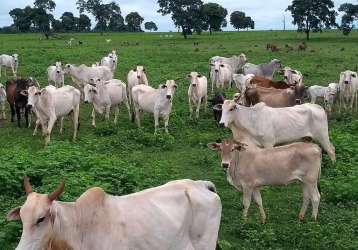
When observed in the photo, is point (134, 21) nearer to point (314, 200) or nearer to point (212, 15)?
point (212, 15)

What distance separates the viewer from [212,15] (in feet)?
239

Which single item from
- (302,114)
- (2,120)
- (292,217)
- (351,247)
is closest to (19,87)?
(2,120)

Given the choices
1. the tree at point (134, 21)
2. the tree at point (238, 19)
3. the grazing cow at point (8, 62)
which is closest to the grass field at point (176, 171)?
the grazing cow at point (8, 62)

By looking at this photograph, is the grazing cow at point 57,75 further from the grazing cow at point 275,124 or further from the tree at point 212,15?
the tree at point 212,15

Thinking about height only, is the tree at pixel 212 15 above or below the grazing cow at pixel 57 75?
above

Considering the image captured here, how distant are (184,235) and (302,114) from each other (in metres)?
6.90

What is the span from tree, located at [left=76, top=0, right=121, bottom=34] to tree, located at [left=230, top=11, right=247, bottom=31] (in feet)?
75.8

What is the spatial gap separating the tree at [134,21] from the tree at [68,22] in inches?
497

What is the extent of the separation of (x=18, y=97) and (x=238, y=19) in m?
87.2

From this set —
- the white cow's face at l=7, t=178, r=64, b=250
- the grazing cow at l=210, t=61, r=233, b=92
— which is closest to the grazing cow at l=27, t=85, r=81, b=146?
the grazing cow at l=210, t=61, r=233, b=92

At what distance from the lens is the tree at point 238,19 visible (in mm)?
99812

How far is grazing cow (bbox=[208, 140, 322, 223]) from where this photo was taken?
8.79 m

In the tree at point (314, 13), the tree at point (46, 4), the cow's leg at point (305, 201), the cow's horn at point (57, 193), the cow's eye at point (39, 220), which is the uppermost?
the tree at point (46, 4)

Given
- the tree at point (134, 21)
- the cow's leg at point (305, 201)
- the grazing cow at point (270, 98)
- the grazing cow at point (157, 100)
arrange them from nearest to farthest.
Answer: the cow's leg at point (305, 201), the grazing cow at point (270, 98), the grazing cow at point (157, 100), the tree at point (134, 21)
